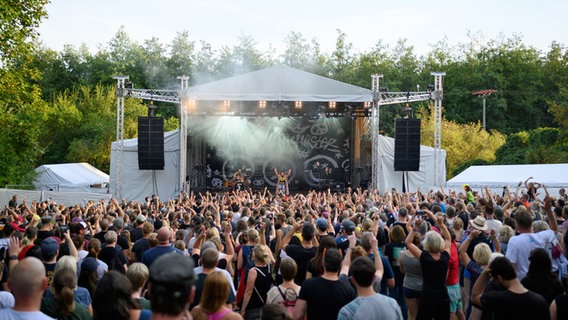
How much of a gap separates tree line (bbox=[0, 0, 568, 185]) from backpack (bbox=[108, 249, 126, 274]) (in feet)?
79.3

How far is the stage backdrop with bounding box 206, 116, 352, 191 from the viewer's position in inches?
1036

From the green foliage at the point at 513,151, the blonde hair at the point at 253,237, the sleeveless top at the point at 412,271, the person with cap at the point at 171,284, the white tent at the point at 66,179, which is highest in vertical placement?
the green foliage at the point at 513,151

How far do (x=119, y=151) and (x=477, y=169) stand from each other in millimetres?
13783

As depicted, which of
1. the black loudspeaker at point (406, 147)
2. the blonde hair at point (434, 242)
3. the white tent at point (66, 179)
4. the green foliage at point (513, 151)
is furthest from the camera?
the green foliage at point (513, 151)

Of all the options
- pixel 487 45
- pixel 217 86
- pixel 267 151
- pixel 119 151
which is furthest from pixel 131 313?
pixel 487 45

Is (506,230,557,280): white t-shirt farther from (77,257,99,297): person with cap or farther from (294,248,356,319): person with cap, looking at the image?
(77,257,99,297): person with cap

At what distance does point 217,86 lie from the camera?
68.3 ft

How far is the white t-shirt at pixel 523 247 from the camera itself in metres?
5.54

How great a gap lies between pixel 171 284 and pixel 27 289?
3.75 feet

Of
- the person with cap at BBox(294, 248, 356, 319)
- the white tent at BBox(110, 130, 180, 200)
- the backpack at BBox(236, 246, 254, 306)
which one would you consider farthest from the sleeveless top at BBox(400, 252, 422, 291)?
the white tent at BBox(110, 130, 180, 200)

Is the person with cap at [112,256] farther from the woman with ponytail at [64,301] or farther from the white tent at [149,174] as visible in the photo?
the white tent at [149,174]

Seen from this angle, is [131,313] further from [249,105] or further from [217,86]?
[249,105]

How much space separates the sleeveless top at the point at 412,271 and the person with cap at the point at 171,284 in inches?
152

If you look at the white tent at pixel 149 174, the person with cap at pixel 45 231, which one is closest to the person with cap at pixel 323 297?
the person with cap at pixel 45 231
